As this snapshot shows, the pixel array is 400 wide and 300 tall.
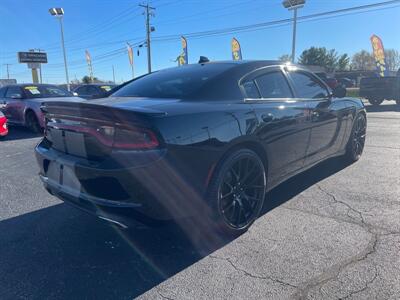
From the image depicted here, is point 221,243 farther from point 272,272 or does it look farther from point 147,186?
point 147,186

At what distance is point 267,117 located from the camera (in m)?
3.11

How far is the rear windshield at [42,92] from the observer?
937cm

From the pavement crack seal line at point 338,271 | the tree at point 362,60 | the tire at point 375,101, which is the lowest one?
the pavement crack seal line at point 338,271

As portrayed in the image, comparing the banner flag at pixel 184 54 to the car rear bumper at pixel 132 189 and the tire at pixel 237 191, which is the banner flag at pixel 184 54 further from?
the car rear bumper at pixel 132 189

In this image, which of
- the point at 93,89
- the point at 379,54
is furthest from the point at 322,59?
the point at 93,89

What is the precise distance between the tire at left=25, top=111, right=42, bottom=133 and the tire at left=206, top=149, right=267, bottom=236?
7845 mm

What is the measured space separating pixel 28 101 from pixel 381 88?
1535 centimetres

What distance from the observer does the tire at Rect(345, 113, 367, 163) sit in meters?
4.97

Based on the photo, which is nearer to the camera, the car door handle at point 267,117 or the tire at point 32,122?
the car door handle at point 267,117

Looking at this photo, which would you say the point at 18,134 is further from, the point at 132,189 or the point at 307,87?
the point at 132,189

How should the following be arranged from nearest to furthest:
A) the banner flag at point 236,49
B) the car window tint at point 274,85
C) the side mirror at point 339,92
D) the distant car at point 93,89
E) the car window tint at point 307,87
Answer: the car window tint at point 274,85 → the car window tint at point 307,87 → the side mirror at point 339,92 → the distant car at point 93,89 → the banner flag at point 236,49

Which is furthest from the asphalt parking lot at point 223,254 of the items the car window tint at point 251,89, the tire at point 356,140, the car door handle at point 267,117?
the car window tint at point 251,89

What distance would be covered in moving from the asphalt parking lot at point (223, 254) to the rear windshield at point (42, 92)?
6275 mm

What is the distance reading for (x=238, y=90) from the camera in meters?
3.04
